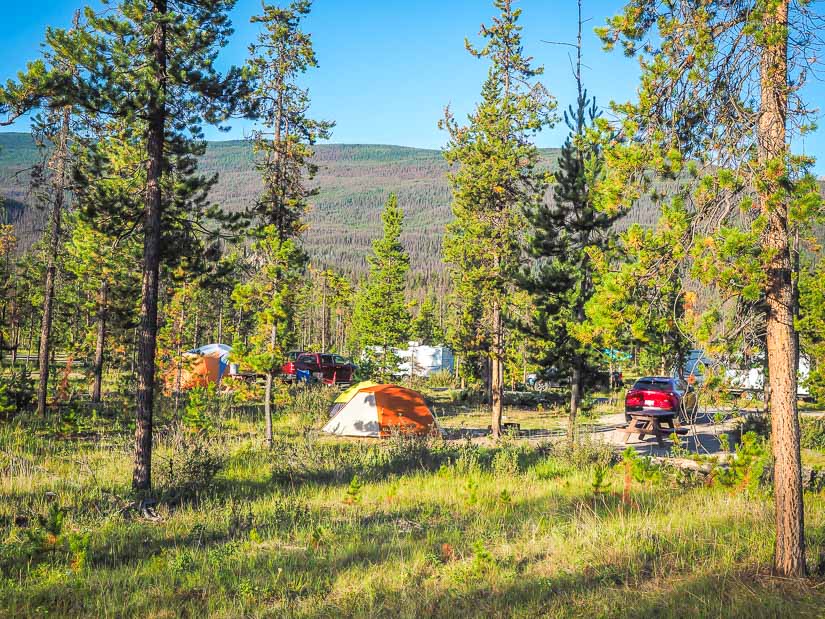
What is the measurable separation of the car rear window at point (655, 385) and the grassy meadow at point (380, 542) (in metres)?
9.73

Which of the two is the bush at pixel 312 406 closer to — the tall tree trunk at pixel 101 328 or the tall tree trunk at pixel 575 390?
the tall tree trunk at pixel 101 328

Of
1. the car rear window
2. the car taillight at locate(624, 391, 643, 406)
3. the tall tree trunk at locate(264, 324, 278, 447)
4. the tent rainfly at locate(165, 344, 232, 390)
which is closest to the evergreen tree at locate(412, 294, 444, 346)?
the tent rainfly at locate(165, 344, 232, 390)

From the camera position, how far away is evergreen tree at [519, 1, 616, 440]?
587 inches

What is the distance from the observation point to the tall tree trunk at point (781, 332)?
211 inches

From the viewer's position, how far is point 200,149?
13492 millimetres

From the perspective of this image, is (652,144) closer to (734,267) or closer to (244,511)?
(734,267)

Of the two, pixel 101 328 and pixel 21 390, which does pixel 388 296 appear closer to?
pixel 101 328

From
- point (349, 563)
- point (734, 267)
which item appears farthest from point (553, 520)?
point (734, 267)

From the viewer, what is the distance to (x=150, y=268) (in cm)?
952

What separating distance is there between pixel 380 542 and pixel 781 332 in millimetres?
4882

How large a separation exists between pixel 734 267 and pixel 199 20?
950cm

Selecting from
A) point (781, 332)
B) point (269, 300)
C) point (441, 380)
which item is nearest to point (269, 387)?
point (269, 300)

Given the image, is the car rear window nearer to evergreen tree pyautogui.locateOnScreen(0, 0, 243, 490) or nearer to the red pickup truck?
evergreen tree pyautogui.locateOnScreen(0, 0, 243, 490)

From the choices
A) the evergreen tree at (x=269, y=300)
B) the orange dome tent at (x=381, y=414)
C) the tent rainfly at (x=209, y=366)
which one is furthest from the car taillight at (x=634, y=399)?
the tent rainfly at (x=209, y=366)
